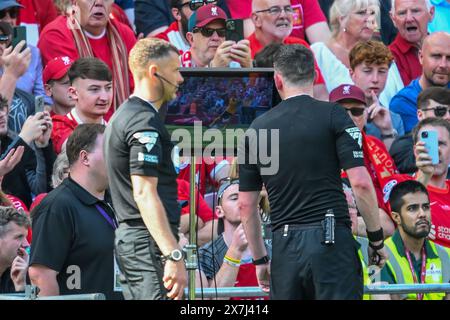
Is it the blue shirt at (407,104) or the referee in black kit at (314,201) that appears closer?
the referee in black kit at (314,201)

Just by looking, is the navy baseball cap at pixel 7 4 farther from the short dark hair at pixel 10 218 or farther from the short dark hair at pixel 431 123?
the short dark hair at pixel 431 123

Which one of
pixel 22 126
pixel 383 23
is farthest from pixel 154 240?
pixel 383 23

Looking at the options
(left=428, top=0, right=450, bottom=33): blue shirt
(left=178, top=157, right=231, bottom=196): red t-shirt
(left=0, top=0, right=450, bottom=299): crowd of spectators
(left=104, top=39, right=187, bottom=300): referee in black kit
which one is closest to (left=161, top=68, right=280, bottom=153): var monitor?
(left=0, top=0, right=450, bottom=299): crowd of spectators

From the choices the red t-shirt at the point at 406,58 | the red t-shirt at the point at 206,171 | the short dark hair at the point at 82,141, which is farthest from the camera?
the red t-shirt at the point at 406,58

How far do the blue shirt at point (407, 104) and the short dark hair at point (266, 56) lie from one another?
1807 millimetres

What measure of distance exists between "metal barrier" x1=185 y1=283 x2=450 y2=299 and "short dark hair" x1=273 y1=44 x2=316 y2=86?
1444 millimetres

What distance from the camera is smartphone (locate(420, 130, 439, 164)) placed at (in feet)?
34.9

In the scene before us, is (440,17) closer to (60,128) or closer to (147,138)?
(60,128)

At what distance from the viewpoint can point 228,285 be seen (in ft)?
30.2

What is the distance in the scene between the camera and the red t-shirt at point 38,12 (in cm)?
1188

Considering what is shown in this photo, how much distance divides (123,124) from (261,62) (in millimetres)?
3207

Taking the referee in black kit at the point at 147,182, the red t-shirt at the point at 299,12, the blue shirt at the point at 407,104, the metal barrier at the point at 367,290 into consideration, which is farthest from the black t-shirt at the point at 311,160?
the red t-shirt at the point at 299,12

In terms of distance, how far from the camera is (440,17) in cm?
1366

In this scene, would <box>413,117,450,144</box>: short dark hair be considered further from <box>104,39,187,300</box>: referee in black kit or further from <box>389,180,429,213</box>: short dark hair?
<box>104,39,187,300</box>: referee in black kit
